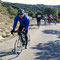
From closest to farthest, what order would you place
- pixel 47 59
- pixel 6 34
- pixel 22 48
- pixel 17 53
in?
pixel 47 59, pixel 17 53, pixel 22 48, pixel 6 34

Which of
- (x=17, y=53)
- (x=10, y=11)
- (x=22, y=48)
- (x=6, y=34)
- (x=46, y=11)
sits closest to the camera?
(x=17, y=53)

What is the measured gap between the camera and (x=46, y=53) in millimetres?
7402

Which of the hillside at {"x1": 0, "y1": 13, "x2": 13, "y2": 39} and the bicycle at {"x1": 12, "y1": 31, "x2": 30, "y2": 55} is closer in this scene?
the bicycle at {"x1": 12, "y1": 31, "x2": 30, "y2": 55}

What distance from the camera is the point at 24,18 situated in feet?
24.0

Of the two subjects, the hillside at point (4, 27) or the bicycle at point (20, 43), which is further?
the hillside at point (4, 27)

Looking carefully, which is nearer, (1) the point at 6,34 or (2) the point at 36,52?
(2) the point at 36,52

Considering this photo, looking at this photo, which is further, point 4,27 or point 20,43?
point 4,27

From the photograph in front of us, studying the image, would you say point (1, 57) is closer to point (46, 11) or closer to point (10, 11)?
point (10, 11)

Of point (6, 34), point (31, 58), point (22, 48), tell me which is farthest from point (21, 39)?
point (6, 34)

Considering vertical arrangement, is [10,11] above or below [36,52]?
above

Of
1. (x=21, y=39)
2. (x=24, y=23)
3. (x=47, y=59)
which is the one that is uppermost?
(x=24, y=23)

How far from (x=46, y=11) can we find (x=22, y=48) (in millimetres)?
75464

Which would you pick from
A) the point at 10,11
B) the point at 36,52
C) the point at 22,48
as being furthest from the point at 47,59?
the point at 10,11

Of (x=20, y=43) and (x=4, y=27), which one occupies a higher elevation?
(x=4, y=27)
